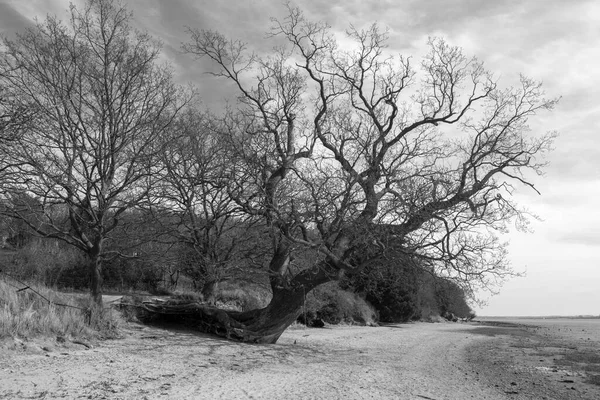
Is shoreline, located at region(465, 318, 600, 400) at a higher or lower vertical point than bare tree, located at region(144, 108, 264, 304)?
lower

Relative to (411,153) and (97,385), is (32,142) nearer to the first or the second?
(97,385)

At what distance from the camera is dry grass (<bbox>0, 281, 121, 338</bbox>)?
374 inches

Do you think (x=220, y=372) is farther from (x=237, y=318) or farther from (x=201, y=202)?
(x=201, y=202)

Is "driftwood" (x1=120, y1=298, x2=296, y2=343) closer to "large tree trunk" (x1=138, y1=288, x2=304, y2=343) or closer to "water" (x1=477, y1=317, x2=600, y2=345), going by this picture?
"large tree trunk" (x1=138, y1=288, x2=304, y2=343)

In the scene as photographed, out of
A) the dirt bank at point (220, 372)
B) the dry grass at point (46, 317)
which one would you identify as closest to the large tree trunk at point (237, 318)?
the dirt bank at point (220, 372)

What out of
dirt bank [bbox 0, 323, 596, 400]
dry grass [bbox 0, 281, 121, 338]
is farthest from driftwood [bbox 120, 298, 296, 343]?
dry grass [bbox 0, 281, 121, 338]

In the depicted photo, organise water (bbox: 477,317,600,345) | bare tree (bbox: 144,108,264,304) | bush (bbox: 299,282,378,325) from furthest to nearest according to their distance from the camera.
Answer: water (bbox: 477,317,600,345) → bush (bbox: 299,282,378,325) → bare tree (bbox: 144,108,264,304)

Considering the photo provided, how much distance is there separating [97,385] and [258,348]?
6.75m

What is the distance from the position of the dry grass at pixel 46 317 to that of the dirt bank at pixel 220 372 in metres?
0.47

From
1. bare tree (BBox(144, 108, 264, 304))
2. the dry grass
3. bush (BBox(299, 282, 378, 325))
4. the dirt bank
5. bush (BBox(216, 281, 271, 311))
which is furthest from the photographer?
bush (BBox(299, 282, 378, 325))

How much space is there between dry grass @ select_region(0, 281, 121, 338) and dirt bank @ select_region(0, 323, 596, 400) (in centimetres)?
47

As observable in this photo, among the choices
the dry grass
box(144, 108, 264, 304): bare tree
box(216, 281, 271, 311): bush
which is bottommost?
the dry grass

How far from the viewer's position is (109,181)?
42.7ft

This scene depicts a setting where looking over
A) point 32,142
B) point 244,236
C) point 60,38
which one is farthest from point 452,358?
point 60,38
